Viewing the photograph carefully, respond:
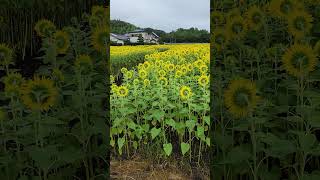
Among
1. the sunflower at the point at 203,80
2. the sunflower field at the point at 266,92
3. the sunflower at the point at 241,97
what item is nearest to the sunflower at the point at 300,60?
the sunflower field at the point at 266,92

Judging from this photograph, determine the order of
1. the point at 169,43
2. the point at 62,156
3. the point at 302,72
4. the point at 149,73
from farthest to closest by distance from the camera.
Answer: the point at 149,73 → the point at 169,43 → the point at 62,156 → the point at 302,72

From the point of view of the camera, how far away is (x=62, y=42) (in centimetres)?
216

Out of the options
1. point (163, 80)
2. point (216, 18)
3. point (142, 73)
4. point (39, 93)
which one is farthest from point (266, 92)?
point (39, 93)

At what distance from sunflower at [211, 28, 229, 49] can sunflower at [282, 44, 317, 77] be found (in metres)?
0.44

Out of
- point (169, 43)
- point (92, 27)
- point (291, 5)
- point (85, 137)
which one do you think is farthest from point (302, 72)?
point (92, 27)

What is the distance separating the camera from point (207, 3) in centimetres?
192

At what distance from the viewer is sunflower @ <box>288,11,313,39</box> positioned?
193 cm

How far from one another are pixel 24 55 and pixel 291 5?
4.39 feet

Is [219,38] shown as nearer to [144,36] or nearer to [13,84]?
[144,36]

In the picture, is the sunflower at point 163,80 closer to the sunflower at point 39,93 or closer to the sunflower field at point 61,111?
the sunflower field at point 61,111

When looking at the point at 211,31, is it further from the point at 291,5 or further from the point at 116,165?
the point at 116,165

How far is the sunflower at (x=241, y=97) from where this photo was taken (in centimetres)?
158

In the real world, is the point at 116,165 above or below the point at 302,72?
below

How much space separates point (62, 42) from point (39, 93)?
1.81 feet
